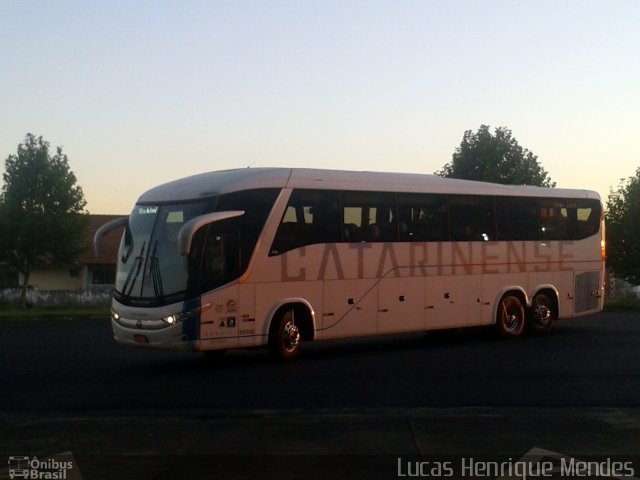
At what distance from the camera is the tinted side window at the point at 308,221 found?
59.8 ft

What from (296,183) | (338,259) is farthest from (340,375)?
(296,183)

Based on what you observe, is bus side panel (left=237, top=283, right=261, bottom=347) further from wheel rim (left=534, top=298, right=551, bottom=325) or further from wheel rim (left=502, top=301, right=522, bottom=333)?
wheel rim (left=534, top=298, right=551, bottom=325)

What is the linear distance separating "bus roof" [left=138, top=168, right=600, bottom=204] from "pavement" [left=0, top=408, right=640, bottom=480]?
5878 millimetres

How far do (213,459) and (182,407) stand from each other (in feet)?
12.0

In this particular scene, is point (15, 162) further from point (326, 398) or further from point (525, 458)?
point (525, 458)

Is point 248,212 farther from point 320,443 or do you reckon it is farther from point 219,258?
point 320,443

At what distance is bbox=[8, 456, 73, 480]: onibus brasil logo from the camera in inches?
347

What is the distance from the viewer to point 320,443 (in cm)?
1035

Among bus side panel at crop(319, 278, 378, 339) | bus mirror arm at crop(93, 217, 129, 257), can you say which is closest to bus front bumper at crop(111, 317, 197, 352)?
bus mirror arm at crop(93, 217, 129, 257)

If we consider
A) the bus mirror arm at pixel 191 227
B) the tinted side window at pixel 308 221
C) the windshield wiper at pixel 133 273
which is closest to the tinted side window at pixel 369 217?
the tinted side window at pixel 308 221

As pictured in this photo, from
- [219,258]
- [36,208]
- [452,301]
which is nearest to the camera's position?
[219,258]

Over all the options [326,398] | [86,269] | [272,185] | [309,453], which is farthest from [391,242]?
[86,269]

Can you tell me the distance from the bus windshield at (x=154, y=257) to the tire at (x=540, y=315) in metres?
9.41

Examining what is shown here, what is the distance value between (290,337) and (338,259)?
6.18ft
